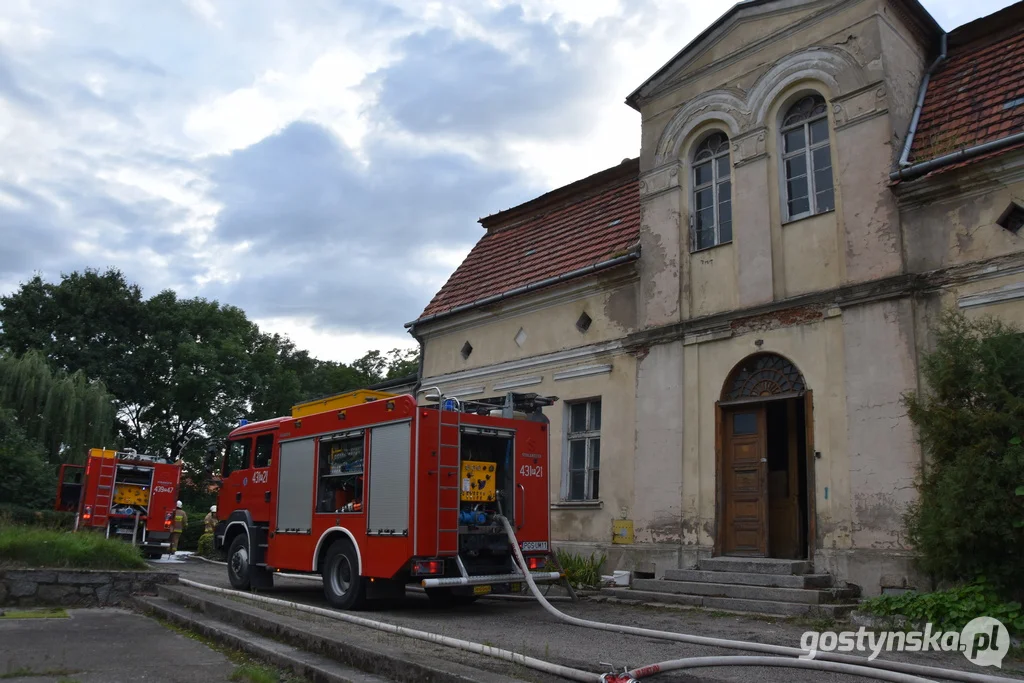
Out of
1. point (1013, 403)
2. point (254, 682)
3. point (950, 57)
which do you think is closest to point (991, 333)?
point (1013, 403)

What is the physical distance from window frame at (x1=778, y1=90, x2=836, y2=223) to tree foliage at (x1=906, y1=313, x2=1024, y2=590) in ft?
10.8

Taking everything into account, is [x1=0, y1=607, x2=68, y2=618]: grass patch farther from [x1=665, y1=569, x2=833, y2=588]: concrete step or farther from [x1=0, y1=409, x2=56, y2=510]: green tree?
[x1=0, y1=409, x2=56, y2=510]: green tree

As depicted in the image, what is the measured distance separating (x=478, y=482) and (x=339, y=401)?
9.63 feet

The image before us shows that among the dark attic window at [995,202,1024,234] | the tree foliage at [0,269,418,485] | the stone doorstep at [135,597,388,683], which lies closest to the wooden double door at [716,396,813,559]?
the dark attic window at [995,202,1024,234]

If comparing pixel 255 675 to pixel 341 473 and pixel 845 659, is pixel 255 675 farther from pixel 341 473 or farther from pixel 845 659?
pixel 341 473

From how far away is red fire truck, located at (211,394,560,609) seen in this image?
10.0 meters

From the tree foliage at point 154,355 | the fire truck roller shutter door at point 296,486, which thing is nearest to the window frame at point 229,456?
the fire truck roller shutter door at point 296,486

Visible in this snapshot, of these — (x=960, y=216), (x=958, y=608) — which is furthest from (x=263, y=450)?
(x=960, y=216)

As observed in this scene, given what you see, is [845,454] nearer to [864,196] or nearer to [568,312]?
[864,196]

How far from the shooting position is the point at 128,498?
75.2ft

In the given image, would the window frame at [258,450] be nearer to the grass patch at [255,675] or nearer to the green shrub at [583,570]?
the green shrub at [583,570]

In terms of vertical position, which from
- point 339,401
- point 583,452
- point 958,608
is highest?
point 339,401

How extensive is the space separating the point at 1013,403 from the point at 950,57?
675 cm

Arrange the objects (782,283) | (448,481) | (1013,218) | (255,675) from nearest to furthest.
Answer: (255,675)
(1013,218)
(448,481)
(782,283)
